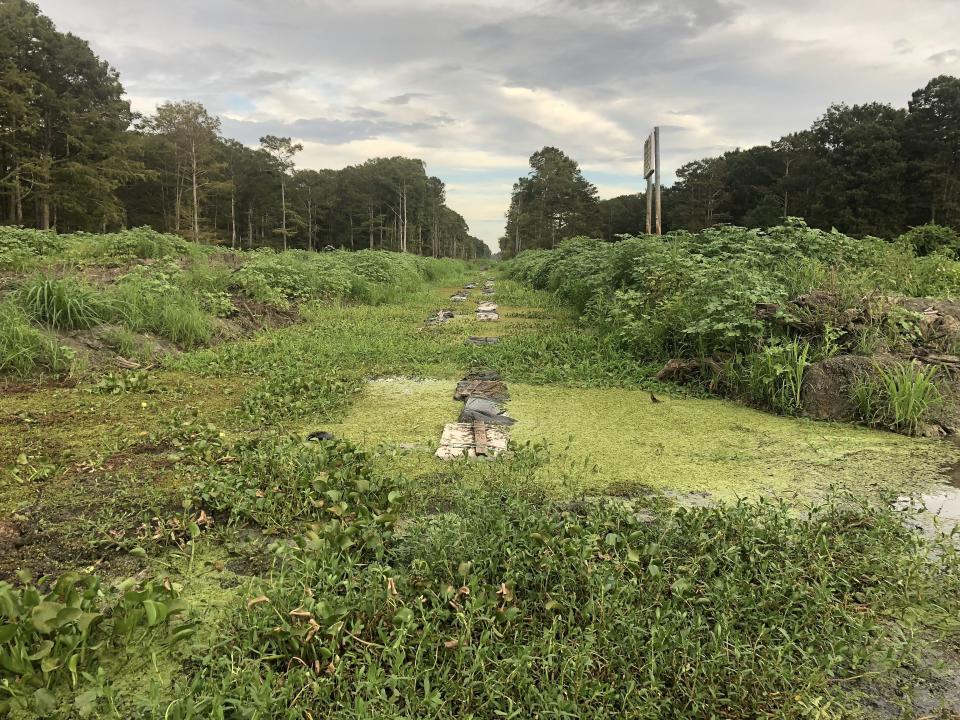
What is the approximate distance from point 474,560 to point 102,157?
37233 millimetres

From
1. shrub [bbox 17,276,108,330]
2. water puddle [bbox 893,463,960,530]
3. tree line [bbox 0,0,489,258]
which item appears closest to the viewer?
water puddle [bbox 893,463,960,530]

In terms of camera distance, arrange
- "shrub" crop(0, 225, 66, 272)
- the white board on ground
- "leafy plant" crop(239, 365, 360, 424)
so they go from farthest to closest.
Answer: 1. "shrub" crop(0, 225, 66, 272)
2. "leafy plant" crop(239, 365, 360, 424)
3. the white board on ground

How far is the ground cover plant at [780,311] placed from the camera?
4617 millimetres

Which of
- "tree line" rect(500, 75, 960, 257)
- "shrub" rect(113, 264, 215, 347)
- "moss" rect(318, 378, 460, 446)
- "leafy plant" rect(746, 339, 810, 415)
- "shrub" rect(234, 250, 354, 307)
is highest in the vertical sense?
"tree line" rect(500, 75, 960, 257)

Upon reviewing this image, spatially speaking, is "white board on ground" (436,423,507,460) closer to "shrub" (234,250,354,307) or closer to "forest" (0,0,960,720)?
"forest" (0,0,960,720)

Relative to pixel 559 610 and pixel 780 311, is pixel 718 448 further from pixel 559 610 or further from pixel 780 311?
pixel 559 610

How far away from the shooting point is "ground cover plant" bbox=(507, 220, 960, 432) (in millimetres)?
4617

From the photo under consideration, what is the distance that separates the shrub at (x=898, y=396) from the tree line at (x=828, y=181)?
66.0 ft

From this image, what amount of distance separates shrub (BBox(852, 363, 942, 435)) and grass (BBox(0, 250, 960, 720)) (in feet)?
0.85

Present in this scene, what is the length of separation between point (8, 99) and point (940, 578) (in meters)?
34.0

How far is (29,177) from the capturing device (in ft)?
86.4

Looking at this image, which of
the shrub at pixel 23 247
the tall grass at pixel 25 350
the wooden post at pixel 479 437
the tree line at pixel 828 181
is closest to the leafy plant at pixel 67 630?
the wooden post at pixel 479 437

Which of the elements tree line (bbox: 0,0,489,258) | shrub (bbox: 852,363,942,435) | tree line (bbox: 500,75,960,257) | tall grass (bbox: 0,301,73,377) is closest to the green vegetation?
tall grass (bbox: 0,301,73,377)

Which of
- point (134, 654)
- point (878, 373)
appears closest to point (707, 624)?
point (134, 654)
